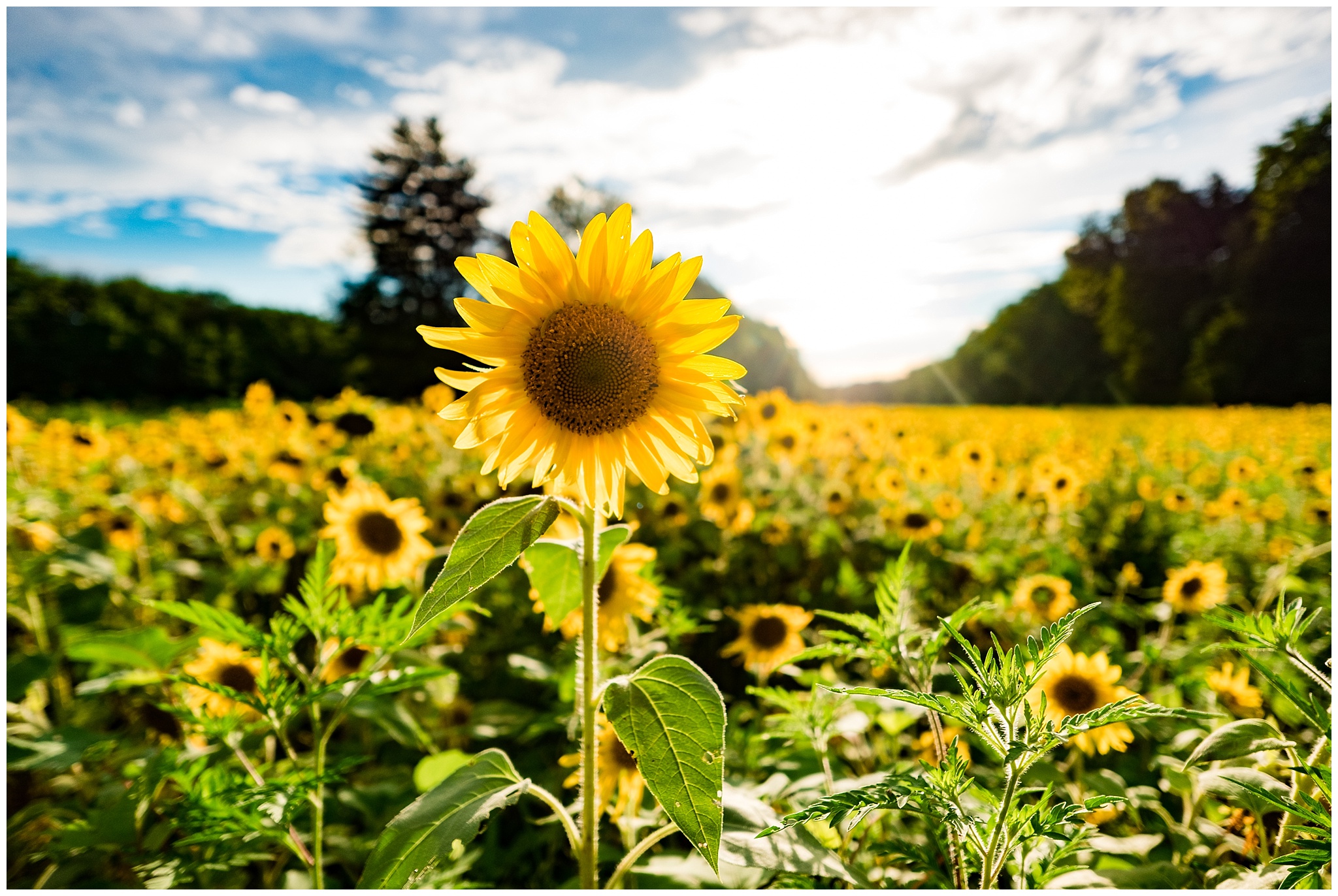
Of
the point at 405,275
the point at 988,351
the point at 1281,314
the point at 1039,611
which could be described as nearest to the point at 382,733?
the point at 1039,611

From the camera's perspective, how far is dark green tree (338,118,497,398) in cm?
2773

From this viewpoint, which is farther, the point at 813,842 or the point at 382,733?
the point at 382,733

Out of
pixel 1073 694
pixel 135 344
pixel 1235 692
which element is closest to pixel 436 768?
pixel 1073 694

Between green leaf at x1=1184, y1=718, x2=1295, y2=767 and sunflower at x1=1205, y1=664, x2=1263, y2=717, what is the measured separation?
0.90 m

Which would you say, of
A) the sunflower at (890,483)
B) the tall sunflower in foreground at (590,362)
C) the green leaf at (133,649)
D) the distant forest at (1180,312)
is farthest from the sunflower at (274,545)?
the distant forest at (1180,312)

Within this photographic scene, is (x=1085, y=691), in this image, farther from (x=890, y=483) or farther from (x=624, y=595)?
(x=890, y=483)

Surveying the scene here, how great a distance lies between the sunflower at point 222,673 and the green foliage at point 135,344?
60.3 feet

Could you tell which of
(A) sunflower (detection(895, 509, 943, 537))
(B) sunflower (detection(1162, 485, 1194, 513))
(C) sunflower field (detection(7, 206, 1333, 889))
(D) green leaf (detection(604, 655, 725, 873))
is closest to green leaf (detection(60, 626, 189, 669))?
(C) sunflower field (detection(7, 206, 1333, 889))

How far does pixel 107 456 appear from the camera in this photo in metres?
4.29

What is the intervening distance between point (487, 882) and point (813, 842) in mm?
913

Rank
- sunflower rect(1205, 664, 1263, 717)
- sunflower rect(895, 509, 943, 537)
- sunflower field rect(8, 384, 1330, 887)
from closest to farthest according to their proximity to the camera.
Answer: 1. sunflower field rect(8, 384, 1330, 887)
2. sunflower rect(1205, 664, 1263, 717)
3. sunflower rect(895, 509, 943, 537)

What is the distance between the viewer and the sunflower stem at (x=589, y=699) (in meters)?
0.96

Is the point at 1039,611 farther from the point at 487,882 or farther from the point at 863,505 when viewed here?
the point at 487,882

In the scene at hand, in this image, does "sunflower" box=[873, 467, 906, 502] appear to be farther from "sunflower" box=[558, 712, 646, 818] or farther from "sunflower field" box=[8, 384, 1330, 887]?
"sunflower" box=[558, 712, 646, 818]
